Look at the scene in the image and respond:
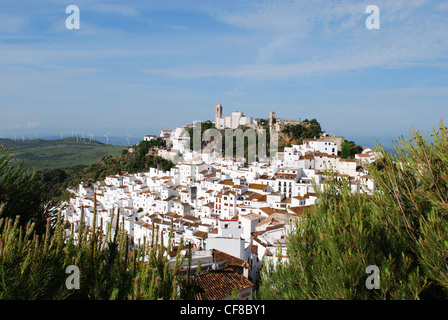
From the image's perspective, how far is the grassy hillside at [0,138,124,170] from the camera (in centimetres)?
8303

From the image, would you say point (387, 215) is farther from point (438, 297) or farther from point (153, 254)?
point (153, 254)

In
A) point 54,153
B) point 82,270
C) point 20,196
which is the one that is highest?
point 54,153

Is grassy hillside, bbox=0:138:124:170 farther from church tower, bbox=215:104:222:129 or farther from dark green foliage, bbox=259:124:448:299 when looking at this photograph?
dark green foliage, bbox=259:124:448:299

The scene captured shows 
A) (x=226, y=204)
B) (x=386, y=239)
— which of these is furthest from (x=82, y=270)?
(x=226, y=204)

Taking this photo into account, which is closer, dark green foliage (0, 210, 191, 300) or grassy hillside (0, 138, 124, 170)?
dark green foliage (0, 210, 191, 300)

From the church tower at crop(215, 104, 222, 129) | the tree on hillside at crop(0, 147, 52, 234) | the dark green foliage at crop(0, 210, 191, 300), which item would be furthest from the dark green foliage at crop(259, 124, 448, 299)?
the church tower at crop(215, 104, 222, 129)

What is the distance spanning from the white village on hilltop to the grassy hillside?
42.3 meters

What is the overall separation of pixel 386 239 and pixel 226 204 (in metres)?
22.5

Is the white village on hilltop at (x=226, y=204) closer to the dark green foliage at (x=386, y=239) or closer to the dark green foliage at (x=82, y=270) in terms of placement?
the dark green foliage at (x=386, y=239)

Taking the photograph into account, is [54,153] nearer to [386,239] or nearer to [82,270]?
[82,270]

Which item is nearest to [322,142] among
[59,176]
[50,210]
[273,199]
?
[273,199]

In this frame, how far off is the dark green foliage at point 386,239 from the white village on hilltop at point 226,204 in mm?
3594

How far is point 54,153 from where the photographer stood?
9769 centimetres
